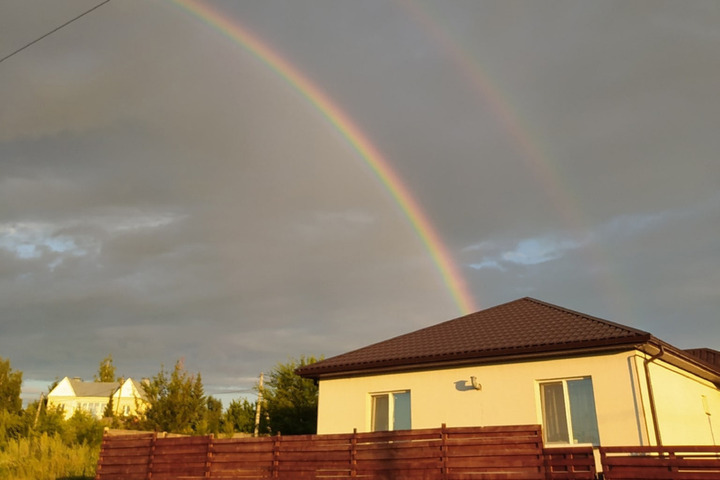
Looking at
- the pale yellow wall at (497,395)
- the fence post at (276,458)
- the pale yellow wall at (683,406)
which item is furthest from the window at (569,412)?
the fence post at (276,458)

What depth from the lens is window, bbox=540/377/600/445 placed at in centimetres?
1224

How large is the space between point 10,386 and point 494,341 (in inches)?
1986

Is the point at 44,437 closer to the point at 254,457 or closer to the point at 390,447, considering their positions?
the point at 254,457

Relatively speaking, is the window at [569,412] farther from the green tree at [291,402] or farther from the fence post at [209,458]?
the green tree at [291,402]

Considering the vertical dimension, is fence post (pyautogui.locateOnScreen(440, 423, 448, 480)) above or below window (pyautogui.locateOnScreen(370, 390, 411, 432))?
below

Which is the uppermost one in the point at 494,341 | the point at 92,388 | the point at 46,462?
the point at 92,388

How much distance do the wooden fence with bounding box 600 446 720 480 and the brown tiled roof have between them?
325 centimetres

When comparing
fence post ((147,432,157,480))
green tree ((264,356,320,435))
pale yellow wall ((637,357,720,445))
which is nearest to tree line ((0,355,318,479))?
green tree ((264,356,320,435))

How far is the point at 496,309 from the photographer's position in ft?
58.6

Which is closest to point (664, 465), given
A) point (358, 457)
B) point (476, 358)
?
point (358, 457)

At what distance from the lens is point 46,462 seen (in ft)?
60.4

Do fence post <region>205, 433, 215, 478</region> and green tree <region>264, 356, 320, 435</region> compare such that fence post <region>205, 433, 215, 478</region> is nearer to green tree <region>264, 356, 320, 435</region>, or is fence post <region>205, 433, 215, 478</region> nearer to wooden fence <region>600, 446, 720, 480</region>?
wooden fence <region>600, 446, 720, 480</region>

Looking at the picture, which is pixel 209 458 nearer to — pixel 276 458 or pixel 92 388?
pixel 276 458

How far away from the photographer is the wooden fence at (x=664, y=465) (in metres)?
8.62
